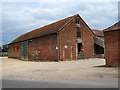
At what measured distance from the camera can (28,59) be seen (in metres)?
27.6

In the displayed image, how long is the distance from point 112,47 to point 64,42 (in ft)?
36.4

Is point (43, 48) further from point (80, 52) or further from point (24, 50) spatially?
point (24, 50)

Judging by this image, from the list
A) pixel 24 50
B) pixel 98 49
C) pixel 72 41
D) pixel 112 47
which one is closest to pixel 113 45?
pixel 112 47

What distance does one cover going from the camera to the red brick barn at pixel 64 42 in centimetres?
2162

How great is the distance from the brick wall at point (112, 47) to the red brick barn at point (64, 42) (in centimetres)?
1008

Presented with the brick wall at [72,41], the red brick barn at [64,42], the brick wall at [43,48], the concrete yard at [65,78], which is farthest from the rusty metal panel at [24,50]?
the concrete yard at [65,78]

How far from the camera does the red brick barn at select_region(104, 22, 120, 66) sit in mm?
11281

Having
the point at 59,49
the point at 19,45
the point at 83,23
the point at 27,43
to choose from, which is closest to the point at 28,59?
the point at 27,43

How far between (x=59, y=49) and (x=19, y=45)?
14.8 m

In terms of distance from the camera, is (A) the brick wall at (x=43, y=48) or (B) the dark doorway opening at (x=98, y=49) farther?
(B) the dark doorway opening at (x=98, y=49)

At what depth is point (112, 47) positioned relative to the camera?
38.2ft

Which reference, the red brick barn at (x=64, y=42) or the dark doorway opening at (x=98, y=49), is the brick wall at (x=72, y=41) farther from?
the dark doorway opening at (x=98, y=49)

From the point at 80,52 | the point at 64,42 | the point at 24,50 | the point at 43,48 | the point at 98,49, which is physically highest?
the point at 64,42

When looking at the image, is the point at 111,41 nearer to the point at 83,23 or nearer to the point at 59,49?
the point at 59,49
